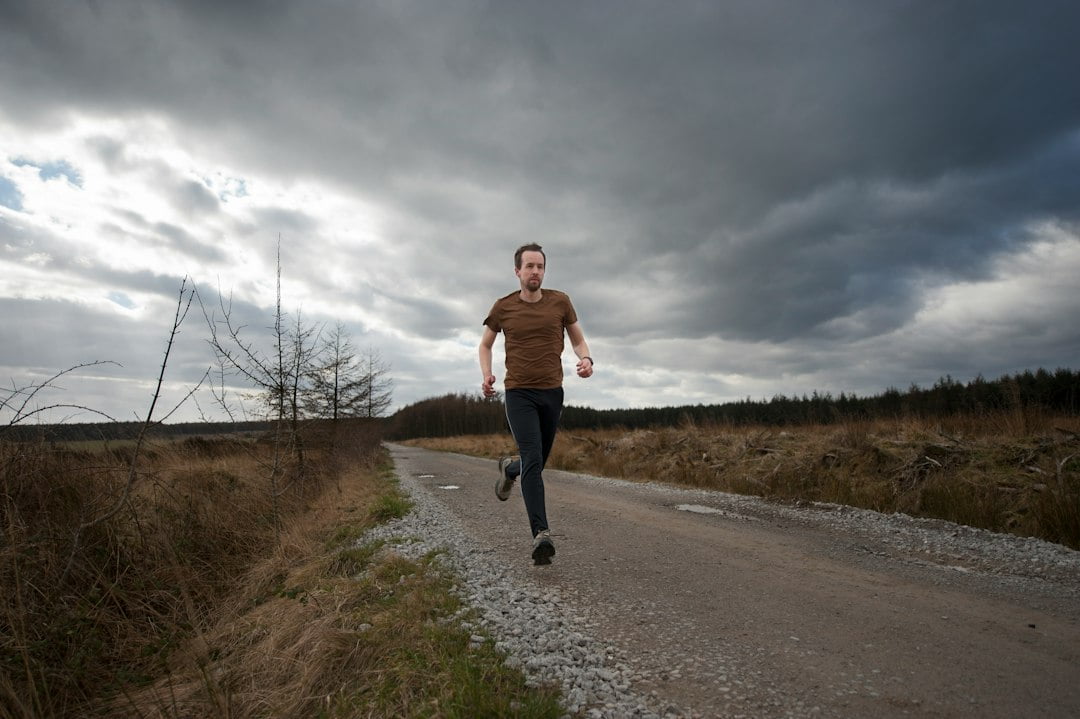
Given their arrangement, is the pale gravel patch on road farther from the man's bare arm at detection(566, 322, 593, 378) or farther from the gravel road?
the man's bare arm at detection(566, 322, 593, 378)

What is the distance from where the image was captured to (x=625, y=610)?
3.47 meters

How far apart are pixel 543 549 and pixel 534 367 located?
1451 mm

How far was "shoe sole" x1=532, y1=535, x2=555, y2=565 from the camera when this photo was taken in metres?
4.43

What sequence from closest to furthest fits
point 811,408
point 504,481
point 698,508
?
point 504,481, point 698,508, point 811,408

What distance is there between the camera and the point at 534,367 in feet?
15.3

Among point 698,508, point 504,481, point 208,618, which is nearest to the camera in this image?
point 208,618

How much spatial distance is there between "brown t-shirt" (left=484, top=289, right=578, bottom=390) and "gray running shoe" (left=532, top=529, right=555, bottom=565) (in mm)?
1199

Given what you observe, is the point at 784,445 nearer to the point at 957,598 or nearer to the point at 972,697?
the point at 957,598

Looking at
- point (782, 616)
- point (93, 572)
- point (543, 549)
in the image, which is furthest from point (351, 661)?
point (93, 572)

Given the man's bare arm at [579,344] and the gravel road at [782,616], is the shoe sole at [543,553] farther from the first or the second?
the man's bare arm at [579,344]

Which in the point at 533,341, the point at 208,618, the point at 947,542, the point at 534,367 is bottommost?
the point at 208,618

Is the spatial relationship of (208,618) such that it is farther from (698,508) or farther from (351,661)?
(698,508)

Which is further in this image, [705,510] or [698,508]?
[698,508]

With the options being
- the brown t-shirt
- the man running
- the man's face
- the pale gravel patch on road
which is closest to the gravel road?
the pale gravel patch on road
